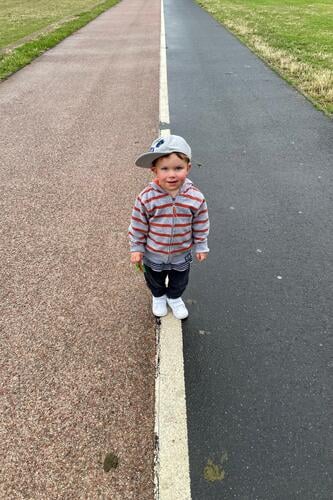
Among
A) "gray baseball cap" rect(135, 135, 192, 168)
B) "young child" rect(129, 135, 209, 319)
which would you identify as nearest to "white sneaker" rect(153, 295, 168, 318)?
"young child" rect(129, 135, 209, 319)

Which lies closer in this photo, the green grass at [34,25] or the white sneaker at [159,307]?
the white sneaker at [159,307]

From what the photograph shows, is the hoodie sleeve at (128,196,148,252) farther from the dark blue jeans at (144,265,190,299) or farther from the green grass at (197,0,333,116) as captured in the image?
the green grass at (197,0,333,116)

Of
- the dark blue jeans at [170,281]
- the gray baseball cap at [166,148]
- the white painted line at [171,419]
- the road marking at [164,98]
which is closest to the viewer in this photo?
the white painted line at [171,419]

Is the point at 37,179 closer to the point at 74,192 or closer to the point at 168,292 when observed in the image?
the point at 74,192

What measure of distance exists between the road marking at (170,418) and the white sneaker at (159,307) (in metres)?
0.05

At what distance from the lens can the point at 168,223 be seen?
2529mm

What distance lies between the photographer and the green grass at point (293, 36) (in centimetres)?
873

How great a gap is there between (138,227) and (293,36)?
46.3ft

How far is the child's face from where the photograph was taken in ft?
7.51

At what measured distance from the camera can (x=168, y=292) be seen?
3.04 metres

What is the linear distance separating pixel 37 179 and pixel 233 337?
364 centimetres

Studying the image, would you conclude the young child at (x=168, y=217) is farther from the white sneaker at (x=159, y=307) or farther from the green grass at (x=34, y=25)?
the green grass at (x=34, y=25)

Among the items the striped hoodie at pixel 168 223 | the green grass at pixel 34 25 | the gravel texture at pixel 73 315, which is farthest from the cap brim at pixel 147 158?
the green grass at pixel 34 25

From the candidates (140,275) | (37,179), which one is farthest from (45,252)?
(37,179)
